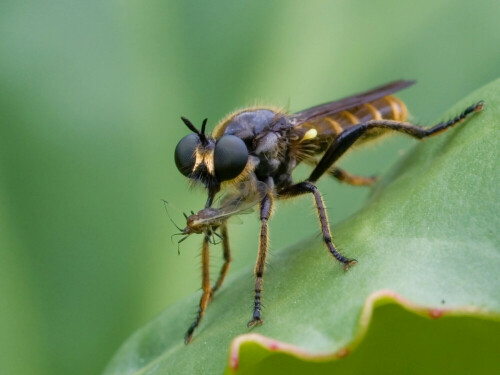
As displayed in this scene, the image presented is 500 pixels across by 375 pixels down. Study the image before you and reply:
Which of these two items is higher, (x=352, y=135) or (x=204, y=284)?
(x=352, y=135)

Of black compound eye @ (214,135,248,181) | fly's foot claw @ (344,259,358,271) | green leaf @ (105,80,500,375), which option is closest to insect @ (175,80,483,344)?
black compound eye @ (214,135,248,181)

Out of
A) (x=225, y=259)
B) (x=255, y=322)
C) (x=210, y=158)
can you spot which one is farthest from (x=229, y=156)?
(x=255, y=322)

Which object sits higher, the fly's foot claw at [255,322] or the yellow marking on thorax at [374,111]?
the yellow marking on thorax at [374,111]

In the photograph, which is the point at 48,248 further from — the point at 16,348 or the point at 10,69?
the point at 10,69

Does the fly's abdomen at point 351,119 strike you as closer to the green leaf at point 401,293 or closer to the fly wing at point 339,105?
the fly wing at point 339,105

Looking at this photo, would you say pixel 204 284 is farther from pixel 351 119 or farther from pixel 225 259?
pixel 351 119

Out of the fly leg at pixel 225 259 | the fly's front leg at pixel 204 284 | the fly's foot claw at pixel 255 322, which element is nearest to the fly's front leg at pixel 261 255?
the fly's foot claw at pixel 255 322
